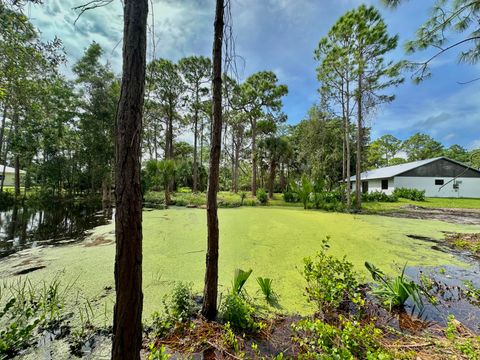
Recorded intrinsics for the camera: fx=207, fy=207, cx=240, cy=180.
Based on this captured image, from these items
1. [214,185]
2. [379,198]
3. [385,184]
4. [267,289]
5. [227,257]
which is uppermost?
[385,184]

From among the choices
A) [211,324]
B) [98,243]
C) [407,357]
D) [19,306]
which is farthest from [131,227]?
[98,243]


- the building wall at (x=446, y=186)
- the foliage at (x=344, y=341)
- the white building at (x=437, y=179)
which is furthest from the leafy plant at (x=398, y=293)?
the building wall at (x=446, y=186)

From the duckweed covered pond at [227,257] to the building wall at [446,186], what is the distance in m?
12.6

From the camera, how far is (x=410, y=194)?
14.9 meters

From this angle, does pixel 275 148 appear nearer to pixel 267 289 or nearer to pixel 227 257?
pixel 227 257

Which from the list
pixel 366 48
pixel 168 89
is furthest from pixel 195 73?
pixel 366 48

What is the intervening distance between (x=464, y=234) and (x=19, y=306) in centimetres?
838

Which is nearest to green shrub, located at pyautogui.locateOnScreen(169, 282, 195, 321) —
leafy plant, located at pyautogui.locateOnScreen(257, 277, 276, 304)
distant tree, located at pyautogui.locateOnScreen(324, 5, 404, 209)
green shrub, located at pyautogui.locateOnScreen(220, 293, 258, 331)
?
green shrub, located at pyautogui.locateOnScreen(220, 293, 258, 331)

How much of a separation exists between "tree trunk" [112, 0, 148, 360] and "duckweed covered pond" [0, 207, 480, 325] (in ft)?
3.76

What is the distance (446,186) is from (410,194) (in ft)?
14.8

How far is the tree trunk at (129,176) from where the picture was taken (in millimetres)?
1046

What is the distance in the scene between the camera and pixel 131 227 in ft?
3.50

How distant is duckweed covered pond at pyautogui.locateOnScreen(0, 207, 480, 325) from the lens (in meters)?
2.58

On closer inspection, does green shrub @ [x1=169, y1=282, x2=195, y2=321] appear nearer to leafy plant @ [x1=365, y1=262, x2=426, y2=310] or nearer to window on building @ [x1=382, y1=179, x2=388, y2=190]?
leafy plant @ [x1=365, y1=262, x2=426, y2=310]
